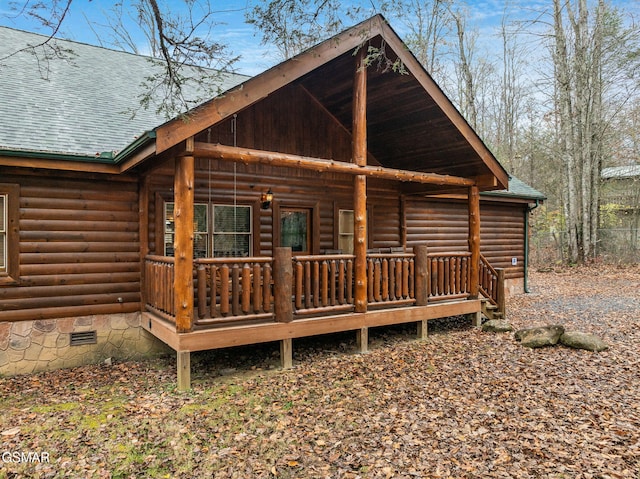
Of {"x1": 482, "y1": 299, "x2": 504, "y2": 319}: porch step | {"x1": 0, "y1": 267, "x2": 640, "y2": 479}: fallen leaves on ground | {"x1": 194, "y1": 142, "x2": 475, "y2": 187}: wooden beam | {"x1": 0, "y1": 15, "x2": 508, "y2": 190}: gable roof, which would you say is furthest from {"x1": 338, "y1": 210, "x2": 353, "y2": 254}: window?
{"x1": 482, "y1": 299, "x2": 504, "y2": 319}: porch step

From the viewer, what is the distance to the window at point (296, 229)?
8.47m

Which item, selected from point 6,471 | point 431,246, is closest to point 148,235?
point 6,471

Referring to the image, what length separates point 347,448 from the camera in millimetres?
3863

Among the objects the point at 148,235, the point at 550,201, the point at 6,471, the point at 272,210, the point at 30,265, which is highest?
the point at 550,201

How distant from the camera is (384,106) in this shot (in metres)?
7.93

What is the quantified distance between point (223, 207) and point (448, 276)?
4.58m

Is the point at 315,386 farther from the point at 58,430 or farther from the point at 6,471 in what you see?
the point at 6,471

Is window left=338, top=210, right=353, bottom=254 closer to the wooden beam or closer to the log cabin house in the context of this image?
the log cabin house

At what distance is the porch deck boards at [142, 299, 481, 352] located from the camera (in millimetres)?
5359

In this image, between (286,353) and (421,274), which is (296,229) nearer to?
(421,274)

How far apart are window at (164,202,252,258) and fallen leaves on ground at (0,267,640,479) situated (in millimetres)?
1892

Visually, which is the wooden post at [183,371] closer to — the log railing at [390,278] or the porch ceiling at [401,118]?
the log railing at [390,278]

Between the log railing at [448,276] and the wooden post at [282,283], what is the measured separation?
3.03m

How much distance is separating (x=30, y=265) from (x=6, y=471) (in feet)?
11.4
